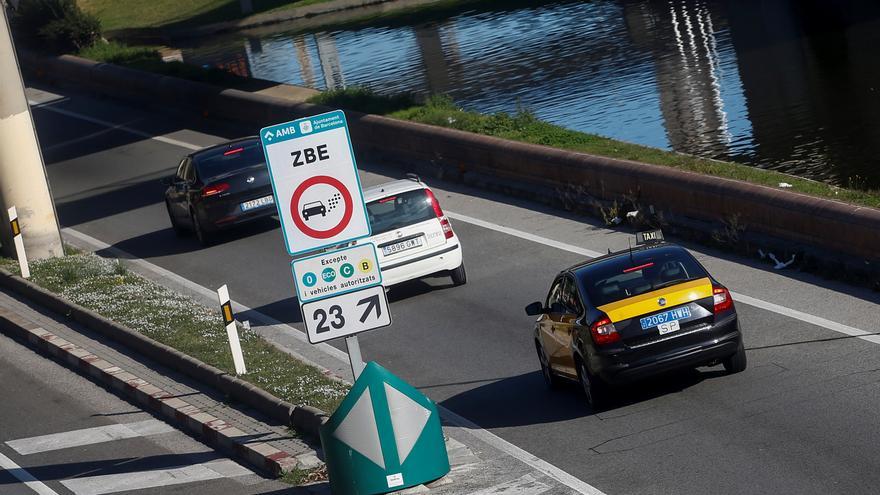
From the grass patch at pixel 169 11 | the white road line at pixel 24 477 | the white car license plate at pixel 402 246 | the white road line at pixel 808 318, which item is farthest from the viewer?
the grass patch at pixel 169 11

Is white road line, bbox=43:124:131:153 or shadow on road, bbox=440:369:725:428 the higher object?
white road line, bbox=43:124:131:153

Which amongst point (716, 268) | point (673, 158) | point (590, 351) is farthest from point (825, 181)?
point (590, 351)

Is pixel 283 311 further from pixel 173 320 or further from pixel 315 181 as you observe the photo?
pixel 315 181

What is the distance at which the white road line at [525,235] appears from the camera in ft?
65.5

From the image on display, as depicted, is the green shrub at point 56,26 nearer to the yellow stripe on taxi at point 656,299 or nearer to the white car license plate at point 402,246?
the white car license plate at point 402,246

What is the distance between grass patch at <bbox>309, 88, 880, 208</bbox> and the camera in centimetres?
1933

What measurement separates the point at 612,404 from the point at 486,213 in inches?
389

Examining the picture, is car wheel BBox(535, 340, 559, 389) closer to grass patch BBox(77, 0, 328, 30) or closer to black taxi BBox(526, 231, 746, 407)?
black taxi BBox(526, 231, 746, 407)

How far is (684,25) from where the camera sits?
41.8 metres

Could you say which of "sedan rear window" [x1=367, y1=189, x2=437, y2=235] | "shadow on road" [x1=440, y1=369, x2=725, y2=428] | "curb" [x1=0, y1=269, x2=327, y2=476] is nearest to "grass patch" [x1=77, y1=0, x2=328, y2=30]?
"curb" [x1=0, y1=269, x2=327, y2=476]

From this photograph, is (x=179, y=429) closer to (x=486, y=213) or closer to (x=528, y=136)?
(x=486, y=213)

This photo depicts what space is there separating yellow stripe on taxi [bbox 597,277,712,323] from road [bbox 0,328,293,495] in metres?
3.48

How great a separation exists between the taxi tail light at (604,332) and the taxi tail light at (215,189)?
12.3 metres

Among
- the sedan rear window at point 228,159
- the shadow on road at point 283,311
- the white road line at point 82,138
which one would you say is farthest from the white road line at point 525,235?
the white road line at point 82,138
